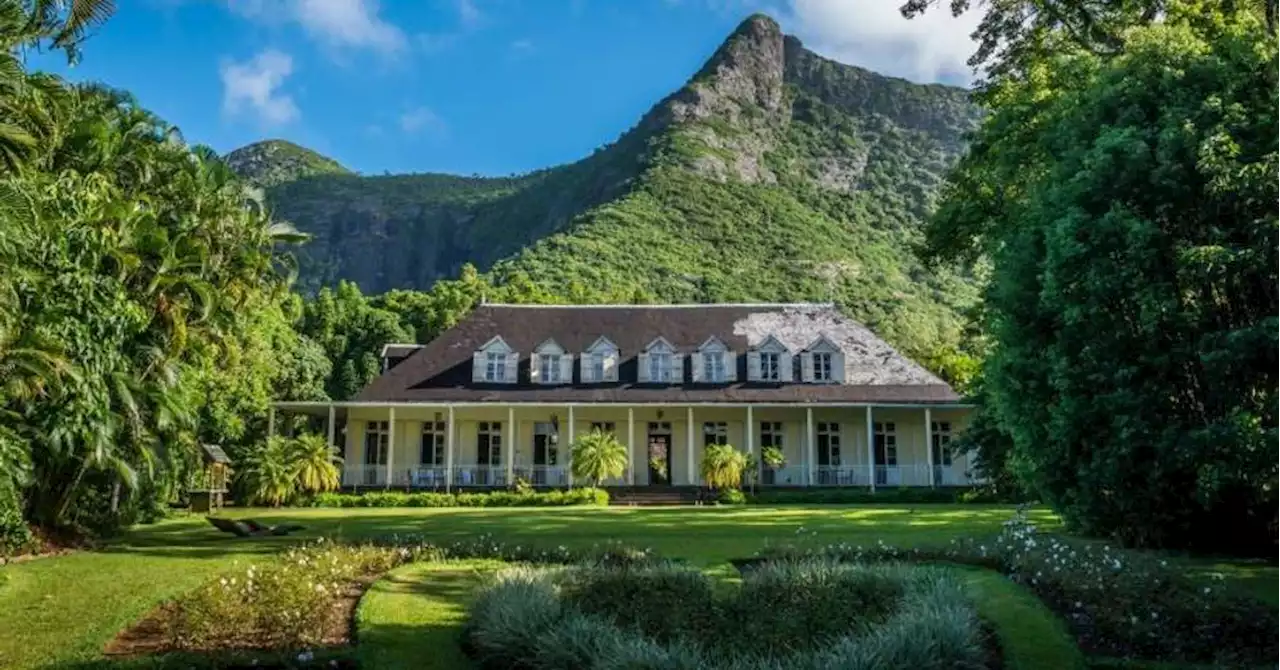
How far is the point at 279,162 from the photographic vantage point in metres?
145

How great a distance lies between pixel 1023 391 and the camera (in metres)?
14.7

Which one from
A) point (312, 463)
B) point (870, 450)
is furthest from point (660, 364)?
point (312, 463)

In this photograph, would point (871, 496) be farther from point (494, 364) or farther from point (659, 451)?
point (494, 364)

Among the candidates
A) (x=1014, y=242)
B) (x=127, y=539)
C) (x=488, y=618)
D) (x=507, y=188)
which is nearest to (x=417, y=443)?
(x=127, y=539)

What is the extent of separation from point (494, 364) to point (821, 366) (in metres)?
12.5

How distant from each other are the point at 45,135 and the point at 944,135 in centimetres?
11477

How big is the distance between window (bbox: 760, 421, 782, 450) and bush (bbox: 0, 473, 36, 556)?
84.2 ft

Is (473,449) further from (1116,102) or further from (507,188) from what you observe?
(507,188)

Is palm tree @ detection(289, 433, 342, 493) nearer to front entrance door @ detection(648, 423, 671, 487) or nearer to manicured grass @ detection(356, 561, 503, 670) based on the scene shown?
front entrance door @ detection(648, 423, 671, 487)

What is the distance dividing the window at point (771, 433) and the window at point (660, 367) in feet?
13.3

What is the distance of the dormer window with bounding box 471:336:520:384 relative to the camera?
3697 cm

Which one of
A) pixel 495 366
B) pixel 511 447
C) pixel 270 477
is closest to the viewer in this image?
pixel 270 477

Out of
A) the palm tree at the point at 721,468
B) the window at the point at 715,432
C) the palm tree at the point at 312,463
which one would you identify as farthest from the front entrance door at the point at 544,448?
the palm tree at the point at 312,463

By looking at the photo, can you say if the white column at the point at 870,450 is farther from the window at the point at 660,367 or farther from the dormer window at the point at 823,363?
the window at the point at 660,367
